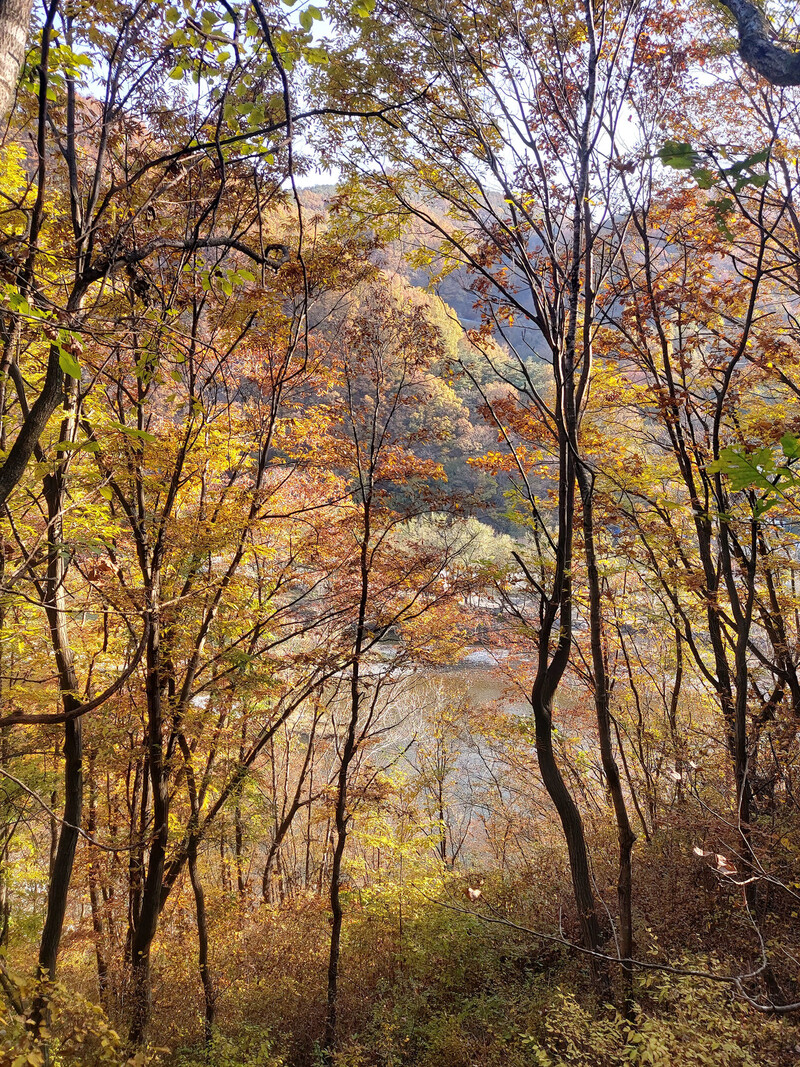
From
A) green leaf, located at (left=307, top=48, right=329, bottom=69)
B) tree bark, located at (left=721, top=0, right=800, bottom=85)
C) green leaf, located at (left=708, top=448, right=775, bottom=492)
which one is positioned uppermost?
tree bark, located at (left=721, top=0, right=800, bottom=85)

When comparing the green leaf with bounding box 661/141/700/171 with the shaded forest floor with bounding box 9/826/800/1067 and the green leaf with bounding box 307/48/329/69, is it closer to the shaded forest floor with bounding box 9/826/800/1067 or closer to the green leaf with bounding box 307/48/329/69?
the green leaf with bounding box 307/48/329/69

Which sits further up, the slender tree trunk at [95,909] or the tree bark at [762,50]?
the tree bark at [762,50]

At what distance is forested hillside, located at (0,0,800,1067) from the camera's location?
2635 mm

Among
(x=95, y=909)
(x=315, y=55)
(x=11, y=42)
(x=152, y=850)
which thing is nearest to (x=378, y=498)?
(x=152, y=850)

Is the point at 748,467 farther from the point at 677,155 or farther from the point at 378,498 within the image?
the point at 378,498

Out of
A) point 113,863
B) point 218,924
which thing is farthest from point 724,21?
point 218,924

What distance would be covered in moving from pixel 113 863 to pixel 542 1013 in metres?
4.83

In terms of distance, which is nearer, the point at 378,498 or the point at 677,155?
the point at 677,155

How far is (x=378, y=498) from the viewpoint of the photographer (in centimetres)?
657

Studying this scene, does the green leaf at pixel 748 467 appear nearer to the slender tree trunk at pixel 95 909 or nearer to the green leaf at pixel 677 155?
the green leaf at pixel 677 155

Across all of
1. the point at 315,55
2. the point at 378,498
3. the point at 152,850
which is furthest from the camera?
the point at 378,498

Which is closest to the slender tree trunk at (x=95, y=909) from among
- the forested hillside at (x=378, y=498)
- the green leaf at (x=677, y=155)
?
the forested hillside at (x=378, y=498)

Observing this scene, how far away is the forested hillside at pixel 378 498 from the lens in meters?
2.63

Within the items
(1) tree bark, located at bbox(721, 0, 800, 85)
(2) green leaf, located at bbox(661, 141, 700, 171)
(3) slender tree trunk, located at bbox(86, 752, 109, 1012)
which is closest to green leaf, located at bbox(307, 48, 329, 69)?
(2) green leaf, located at bbox(661, 141, 700, 171)
